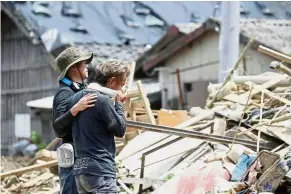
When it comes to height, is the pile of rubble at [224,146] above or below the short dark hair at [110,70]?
below

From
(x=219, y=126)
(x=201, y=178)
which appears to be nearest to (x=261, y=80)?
(x=219, y=126)

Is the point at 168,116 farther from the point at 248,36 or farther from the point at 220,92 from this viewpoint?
the point at 248,36

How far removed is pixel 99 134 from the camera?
6.38m

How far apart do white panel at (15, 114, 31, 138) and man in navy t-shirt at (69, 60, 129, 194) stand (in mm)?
18534

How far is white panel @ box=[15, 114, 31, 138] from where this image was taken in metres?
24.8

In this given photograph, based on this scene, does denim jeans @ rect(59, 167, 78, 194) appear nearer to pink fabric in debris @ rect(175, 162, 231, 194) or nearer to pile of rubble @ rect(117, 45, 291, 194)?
pile of rubble @ rect(117, 45, 291, 194)

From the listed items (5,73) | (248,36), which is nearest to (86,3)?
(5,73)

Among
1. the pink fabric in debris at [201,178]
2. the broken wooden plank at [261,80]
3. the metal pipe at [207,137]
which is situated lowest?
the pink fabric in debris at [201,178]

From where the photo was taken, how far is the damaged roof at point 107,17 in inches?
903

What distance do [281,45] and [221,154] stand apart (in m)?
8.76

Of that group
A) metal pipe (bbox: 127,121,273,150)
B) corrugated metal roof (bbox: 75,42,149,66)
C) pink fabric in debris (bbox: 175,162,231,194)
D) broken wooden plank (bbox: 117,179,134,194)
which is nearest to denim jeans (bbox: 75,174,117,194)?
pink fabric in debris (bbox: 175,162,231,194)

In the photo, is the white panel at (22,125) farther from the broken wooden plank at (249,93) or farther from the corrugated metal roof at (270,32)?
the broken wooden plank at (249,93)

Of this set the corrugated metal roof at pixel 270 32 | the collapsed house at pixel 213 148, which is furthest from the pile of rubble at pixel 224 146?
the corrugated metal roof at pixel 270 32

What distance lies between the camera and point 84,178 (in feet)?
21.1
